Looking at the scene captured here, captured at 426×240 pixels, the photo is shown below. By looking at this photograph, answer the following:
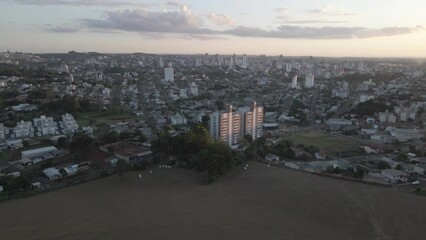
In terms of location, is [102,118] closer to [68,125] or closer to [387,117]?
[68,125]

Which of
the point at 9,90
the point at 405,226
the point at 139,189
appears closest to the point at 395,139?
the point at 405,226

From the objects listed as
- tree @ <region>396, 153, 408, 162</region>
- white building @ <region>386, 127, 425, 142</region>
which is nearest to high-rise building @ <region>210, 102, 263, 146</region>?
tree @ <region>396, 153, 408, 162</region>

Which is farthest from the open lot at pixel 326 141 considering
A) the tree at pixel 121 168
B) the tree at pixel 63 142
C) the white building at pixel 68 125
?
the white building at pixel 68 125

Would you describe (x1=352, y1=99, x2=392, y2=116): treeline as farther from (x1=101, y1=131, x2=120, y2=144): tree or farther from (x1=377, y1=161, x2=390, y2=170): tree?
(x1=101, y1=131, x2=120, y2=144): tree

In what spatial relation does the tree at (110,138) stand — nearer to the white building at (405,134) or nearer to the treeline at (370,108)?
the white building at (405,134)

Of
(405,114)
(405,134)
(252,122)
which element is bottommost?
(405,134)

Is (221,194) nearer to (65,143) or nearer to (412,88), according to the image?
(65,143)

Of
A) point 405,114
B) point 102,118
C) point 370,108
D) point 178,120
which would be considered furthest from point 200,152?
point 370,108
